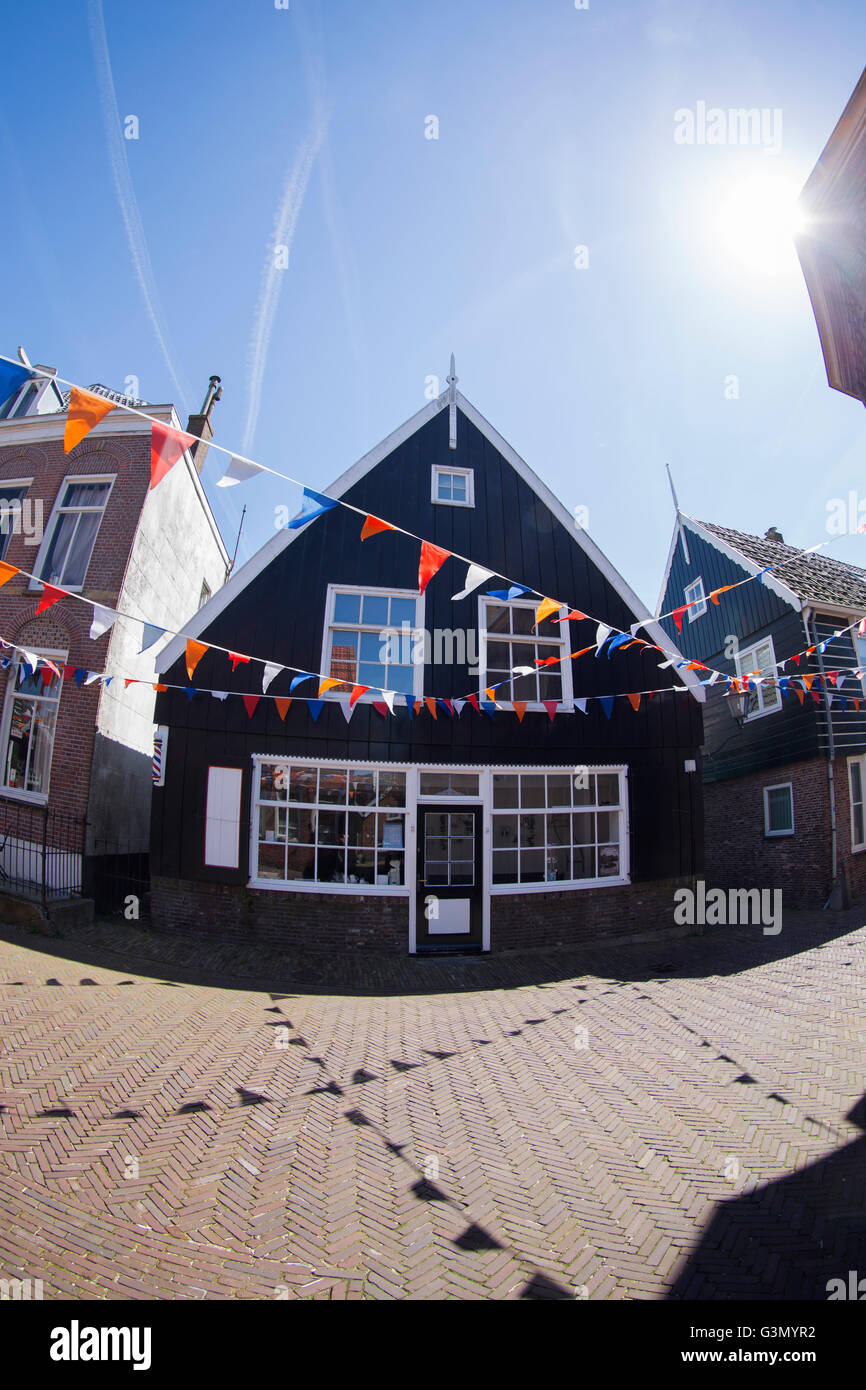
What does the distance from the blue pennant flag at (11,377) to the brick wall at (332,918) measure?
731 cm

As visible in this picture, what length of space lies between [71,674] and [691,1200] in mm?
12045

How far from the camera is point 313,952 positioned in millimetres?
9000

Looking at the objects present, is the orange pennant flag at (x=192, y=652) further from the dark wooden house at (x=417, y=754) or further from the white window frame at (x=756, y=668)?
the white window frame at (x=756, y=668)

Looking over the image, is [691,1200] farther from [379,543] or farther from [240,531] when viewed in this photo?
[240,531]

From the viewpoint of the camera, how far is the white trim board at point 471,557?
9.64 metres

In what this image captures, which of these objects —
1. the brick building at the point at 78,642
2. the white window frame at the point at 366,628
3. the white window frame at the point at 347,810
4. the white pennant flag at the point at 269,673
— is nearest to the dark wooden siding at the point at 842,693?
the white window frame at the point at 366,628

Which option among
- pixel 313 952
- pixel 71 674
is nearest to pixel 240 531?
pixel 71 674

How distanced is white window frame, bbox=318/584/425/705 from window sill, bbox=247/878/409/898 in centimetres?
296

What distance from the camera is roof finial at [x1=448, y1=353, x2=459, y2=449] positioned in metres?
11.3

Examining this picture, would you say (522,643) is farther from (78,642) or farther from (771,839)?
(771,839)

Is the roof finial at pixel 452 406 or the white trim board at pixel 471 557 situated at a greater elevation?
the roof finial at pixel 452 406

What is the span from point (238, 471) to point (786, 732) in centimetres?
1401

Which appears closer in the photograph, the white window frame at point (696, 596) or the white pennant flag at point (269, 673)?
the white pennant flag at point (269, 673)
